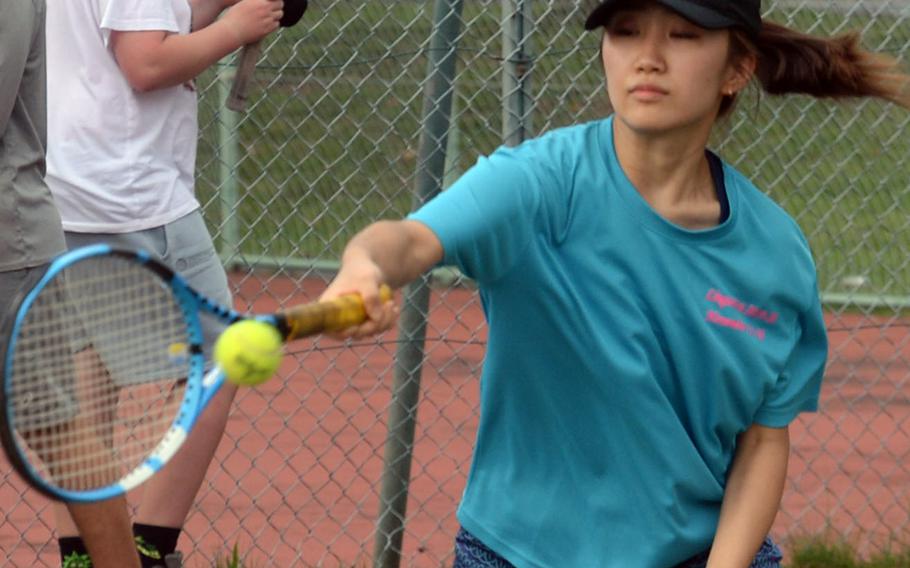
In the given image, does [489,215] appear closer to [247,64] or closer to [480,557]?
[480,557]

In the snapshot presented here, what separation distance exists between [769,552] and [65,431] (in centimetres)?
128

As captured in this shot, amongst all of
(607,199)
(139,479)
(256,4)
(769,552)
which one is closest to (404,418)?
(256,4)

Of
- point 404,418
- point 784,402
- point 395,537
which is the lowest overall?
point 395,537

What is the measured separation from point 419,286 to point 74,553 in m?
1.08

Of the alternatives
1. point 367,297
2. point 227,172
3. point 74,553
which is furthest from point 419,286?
point 227,172

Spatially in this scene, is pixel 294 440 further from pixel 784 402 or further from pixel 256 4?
pixel 784 402

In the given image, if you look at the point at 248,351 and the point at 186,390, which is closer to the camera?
the point at 248,351

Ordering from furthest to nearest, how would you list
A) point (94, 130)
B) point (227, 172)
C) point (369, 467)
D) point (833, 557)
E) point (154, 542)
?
point (227, 172)
point (369, 467)
point (833, 557)
point (154, 542)
point (94, 130)

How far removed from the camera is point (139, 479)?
214 centimetres

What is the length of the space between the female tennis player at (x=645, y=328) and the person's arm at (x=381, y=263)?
7.8 inches

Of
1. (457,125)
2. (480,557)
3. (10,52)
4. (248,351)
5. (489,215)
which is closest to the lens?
(248,351)

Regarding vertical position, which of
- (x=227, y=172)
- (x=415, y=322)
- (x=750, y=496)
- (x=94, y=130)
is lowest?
(x=227, y=172)

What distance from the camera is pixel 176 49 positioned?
3781 mm

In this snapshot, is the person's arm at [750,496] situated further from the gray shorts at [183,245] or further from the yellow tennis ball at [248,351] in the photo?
the gray shorts at [183,245]
